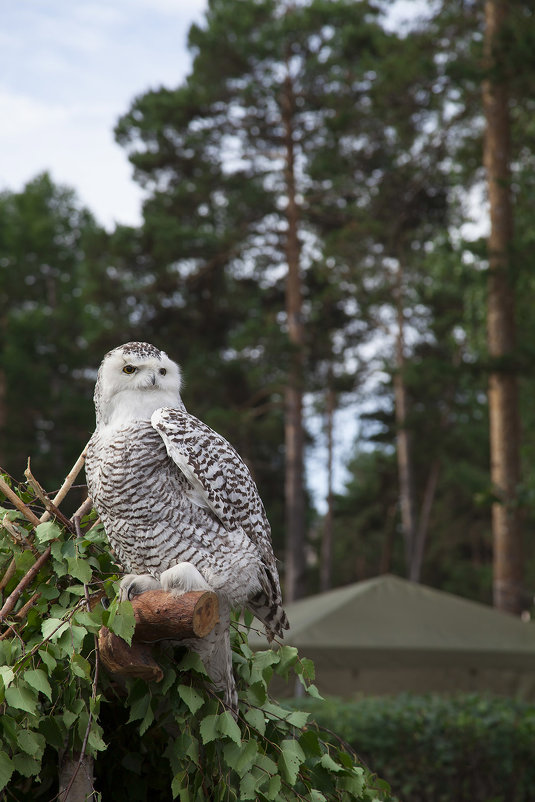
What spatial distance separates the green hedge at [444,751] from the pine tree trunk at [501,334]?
2845 millimetres

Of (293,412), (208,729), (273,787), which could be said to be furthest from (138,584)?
(293,412)

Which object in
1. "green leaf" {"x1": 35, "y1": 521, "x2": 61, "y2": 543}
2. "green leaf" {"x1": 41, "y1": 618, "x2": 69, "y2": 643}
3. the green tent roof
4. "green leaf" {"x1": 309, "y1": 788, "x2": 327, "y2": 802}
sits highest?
"green leaf" {"x1": 35, "y1": 521, "x2": 61, "y2": 543}

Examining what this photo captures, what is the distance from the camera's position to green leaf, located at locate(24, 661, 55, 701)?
1820 mm

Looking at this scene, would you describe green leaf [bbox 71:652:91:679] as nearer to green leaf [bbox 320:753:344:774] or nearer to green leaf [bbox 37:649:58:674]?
green leaf [bbox 37:649:58:674]

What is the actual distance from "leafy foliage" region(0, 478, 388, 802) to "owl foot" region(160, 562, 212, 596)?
14 cm

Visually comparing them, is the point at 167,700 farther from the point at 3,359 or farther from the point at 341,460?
the point at 341,460

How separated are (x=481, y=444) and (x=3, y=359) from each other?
10.5 meters

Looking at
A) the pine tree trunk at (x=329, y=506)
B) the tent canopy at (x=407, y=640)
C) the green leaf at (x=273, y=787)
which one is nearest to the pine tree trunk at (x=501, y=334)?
the tent canopy at (x=407, y=640)

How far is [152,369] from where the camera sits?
2.06m

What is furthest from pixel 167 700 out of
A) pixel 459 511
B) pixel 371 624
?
pixel 459 511

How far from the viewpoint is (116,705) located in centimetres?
237

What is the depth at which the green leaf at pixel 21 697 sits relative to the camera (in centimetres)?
181

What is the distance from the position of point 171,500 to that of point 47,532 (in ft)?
1.22

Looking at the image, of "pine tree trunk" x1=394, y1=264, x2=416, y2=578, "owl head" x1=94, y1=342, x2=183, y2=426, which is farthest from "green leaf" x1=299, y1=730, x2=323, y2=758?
"pine tree trunk" x1=394, y1=264, x2=416, y2=578
